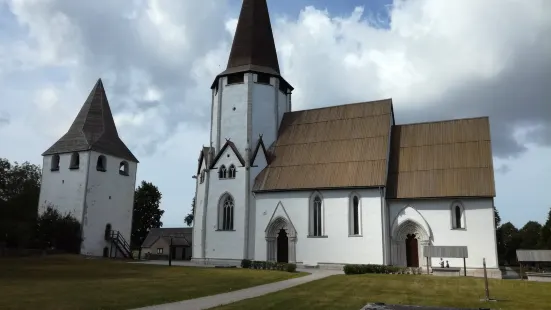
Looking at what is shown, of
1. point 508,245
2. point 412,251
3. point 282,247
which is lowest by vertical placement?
point 412,251

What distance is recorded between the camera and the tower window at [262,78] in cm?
3712

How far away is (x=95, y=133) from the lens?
142 feet

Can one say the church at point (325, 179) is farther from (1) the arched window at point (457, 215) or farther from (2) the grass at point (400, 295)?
(2) the grass at point (400, 295)

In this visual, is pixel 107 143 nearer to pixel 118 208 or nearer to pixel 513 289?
pixel 118 208

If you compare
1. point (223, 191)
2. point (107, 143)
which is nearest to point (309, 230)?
point (223, 191)

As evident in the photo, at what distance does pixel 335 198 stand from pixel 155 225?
49614 millimetres

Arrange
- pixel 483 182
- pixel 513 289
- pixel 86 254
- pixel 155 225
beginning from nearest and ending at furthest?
1. pixel 513 289
2. pixel 483 182
3. pixel 86 254
4. pixel 155 225

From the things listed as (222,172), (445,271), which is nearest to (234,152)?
(222,172)

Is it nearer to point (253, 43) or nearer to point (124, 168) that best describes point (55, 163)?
point (124, 168)

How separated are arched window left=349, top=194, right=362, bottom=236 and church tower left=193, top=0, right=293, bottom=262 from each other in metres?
7.68

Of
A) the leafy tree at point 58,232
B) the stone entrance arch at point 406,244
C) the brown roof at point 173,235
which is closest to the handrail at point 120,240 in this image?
the leafy tree at point 58,232

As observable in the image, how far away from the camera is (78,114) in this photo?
1775 inches

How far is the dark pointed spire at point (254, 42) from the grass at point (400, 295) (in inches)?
864

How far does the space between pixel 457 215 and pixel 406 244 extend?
3828mm
